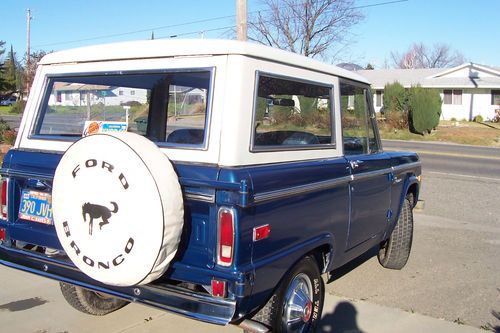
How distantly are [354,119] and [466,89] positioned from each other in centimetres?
4059

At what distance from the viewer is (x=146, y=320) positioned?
4.23 meters

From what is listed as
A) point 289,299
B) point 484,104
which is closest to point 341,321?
point 289,299

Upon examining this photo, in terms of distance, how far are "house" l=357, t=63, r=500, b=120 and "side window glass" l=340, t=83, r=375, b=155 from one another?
118ft

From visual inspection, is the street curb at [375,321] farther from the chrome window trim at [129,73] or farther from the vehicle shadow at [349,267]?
the chrome window trim at [129,73]

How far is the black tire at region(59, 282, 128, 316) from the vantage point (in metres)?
4.13

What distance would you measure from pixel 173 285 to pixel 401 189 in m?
2.90

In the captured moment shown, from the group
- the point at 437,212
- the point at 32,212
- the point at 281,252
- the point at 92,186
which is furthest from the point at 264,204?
the point at 437,212

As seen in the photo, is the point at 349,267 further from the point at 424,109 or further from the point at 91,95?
the point at 424,109

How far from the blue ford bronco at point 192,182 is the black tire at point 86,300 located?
15 millimetres

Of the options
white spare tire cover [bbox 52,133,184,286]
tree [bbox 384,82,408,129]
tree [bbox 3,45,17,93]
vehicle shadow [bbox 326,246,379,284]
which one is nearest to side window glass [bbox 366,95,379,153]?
vehicle shadow [bbox 326,246,379,284]

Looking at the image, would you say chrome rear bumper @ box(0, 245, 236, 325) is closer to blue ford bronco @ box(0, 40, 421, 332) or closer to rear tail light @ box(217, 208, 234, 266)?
blue ford bronco @ box(0, 40, 421, 332)

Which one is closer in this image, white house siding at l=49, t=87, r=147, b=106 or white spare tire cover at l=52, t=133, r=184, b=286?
white spare tire cover at l=52, t=133, r=184, b=286

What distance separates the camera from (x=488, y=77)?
42.0 meters

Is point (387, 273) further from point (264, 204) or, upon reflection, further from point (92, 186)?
point (92, 186)
